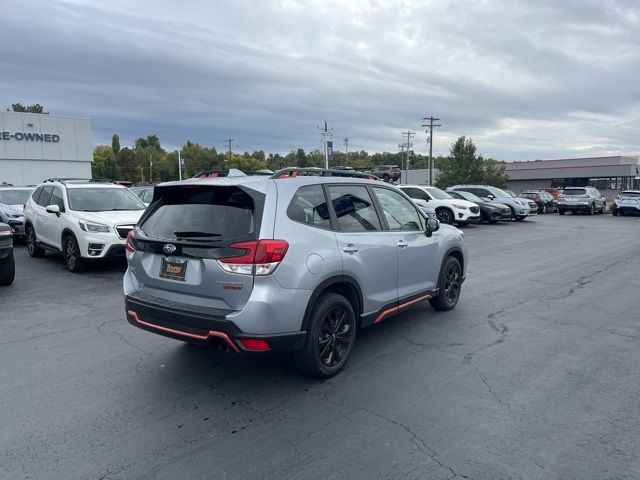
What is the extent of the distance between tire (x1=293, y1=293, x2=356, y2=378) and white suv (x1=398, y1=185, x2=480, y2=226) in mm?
16173

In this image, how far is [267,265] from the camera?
147 inches

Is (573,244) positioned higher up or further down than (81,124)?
further down

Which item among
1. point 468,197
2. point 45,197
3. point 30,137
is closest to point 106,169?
point 30,137

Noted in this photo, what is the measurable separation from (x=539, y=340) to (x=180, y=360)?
3.91m

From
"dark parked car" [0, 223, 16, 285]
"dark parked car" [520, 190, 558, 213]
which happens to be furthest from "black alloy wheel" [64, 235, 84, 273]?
"dark parked car" [520, 190, 558, 213]

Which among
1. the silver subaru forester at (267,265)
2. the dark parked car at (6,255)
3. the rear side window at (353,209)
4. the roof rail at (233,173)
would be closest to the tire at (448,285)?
the silver subaru forester at (267,265)

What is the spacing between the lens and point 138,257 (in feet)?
14.6

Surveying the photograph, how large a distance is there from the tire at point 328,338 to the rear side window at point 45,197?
8.81 metres

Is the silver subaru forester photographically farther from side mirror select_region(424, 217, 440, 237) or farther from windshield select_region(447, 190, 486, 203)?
windshield select_region(447, 190, 486, 203)

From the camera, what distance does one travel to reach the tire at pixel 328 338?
4.10 m

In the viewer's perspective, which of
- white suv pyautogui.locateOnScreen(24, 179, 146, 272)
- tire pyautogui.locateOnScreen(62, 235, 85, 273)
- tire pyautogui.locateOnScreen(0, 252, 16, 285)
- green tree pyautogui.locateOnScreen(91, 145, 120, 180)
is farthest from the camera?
green tree pyautogui.locateOnScreen(91, 145, 120, 180)

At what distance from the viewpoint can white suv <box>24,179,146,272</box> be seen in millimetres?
9031

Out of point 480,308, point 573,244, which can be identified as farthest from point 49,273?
point 573,244

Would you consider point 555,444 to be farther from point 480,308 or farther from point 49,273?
point 49,273
